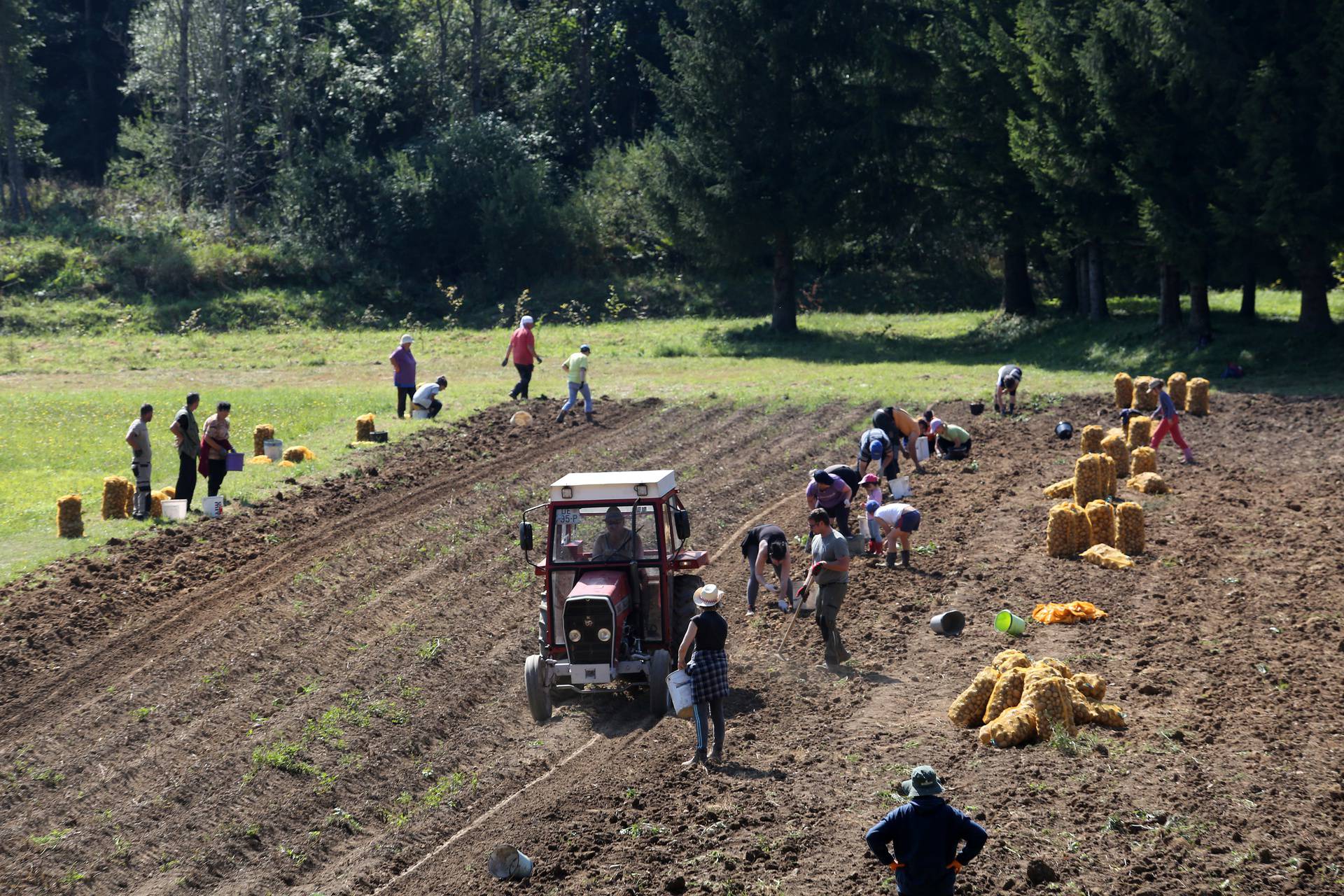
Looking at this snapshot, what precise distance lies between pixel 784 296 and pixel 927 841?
34.9 meters

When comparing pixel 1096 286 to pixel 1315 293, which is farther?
pixel 1096 286

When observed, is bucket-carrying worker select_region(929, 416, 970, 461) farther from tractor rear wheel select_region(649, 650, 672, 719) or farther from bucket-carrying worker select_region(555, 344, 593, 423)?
tractor rear wheel select_region(649, 650, 672, 719)

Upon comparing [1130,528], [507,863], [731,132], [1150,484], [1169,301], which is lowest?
[507,863]

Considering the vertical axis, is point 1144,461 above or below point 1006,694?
Answer: above

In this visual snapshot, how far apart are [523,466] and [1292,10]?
19.5 m

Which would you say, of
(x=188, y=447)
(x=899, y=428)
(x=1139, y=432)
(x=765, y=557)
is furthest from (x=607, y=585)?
(x=1139, y=432)

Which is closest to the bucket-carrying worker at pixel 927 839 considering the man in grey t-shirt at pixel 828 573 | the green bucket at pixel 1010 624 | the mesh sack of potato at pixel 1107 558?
the man in grey t-shirt at pixel 828 573

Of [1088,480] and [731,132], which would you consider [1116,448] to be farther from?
[731,132]

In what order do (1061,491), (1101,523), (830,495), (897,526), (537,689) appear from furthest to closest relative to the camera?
(1061,491)
(1101,523)
(897,526)
(830,495)
(537,689)

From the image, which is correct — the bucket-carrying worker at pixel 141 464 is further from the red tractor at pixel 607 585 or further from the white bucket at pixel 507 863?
the white bucket at pixel 507 863

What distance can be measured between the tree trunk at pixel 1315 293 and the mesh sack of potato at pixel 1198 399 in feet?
20.1

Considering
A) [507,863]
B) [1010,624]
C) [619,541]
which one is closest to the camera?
[507,863]

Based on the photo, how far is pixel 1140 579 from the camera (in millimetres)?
15625

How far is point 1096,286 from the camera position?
3781cm
